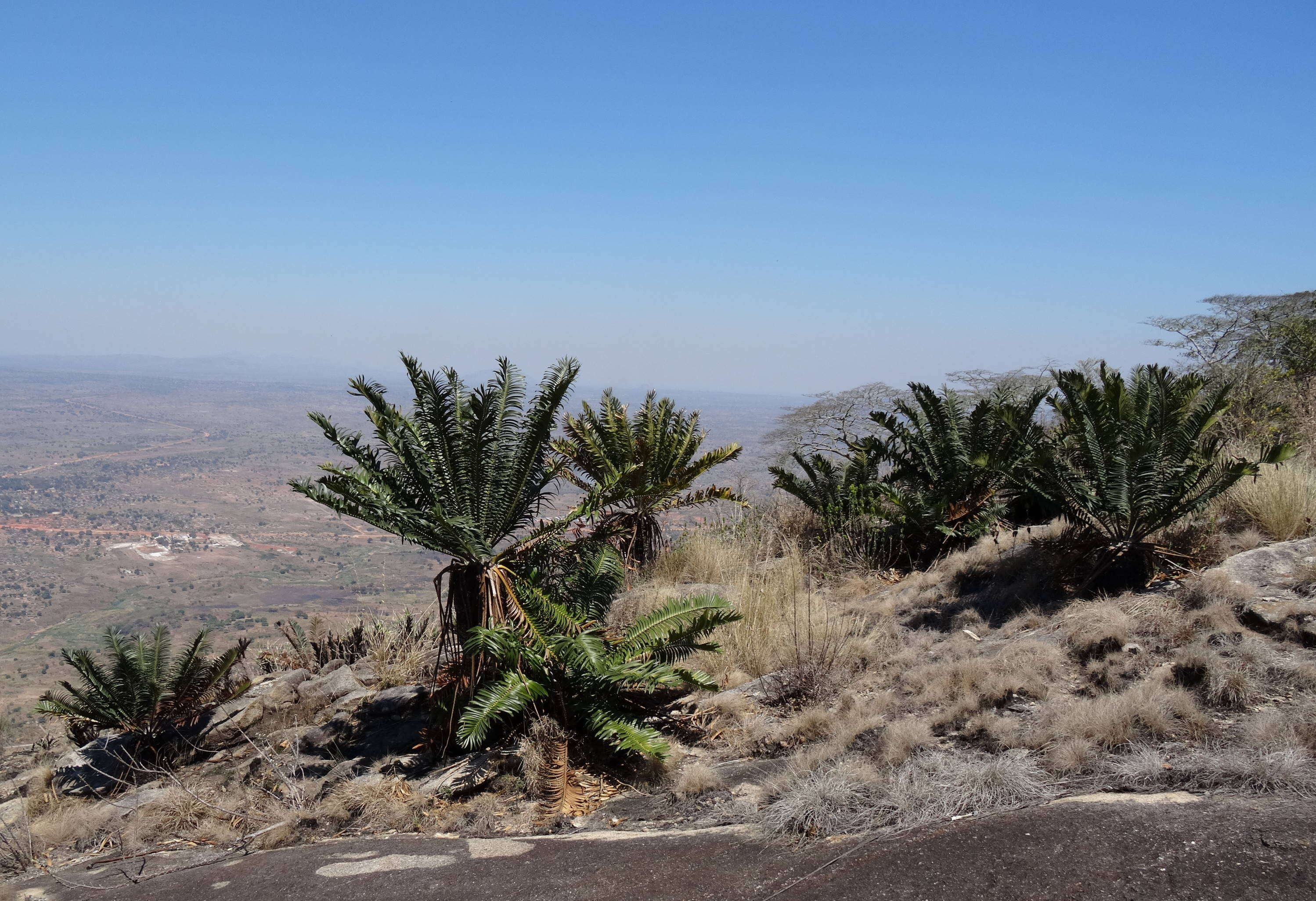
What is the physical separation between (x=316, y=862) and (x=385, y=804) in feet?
2.41

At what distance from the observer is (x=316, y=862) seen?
470cm

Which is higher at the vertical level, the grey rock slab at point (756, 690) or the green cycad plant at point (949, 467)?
the green cycad plant at point (949, 467)

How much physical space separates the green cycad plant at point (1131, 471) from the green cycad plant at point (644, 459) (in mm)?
4362

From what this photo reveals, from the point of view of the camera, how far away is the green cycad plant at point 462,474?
20.3 ft

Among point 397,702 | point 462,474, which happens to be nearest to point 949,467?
point 462,474

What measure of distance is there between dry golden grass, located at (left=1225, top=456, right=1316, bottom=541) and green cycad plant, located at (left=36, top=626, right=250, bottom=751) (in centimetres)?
982

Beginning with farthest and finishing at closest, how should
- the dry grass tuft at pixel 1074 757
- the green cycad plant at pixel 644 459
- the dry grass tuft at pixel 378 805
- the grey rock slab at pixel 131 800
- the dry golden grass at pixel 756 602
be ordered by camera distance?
the green cycad plant at pixel 644 459
the dry golden grass at pixel 756 602
the grey rock slab at pixel 131 800
the dry grass tuft at pixel 378 805
the dry grass tuft at pixel 1074 757

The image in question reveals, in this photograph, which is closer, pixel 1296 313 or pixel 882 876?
pixel 882 876

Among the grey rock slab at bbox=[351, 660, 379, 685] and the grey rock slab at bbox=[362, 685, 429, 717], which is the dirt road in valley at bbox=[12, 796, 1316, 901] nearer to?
the grey rock slab at bbox=[362, 685, 429, 717]

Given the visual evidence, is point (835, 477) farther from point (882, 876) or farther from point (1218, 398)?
point (882, 876)

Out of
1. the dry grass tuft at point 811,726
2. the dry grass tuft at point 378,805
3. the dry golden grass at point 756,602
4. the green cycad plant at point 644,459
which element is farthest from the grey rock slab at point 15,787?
the dry grass tuft at point 811,726

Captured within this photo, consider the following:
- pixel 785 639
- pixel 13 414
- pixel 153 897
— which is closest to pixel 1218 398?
pixel 785 639

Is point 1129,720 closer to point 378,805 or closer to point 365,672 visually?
point 378,805

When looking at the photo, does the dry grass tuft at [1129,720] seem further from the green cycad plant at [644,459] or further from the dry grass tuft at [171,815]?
the dry grass tuft at [171,815]
